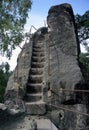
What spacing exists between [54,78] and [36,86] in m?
0.55

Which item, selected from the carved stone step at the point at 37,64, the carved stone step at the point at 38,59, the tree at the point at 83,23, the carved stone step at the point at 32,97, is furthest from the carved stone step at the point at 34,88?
the tree at the point at 83,23

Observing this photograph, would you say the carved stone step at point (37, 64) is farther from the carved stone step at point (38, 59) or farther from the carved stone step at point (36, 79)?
the carved stone step at point (36, 79)

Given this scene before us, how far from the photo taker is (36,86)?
18.4 ft

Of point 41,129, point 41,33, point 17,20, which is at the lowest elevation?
point 41,129

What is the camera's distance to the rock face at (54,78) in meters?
4.80

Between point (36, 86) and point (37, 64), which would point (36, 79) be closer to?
point (36, 86)

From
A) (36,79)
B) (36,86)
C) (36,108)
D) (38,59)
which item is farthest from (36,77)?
(36,108)

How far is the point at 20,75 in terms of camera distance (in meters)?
5.87

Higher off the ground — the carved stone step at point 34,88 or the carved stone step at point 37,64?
the carved stone step at point 37,64

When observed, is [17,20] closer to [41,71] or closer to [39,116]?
[41,71]

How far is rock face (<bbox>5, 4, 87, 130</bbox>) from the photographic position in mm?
4797

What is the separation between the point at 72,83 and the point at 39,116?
2.79 feet

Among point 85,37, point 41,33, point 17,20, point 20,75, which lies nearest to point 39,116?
point 20,75

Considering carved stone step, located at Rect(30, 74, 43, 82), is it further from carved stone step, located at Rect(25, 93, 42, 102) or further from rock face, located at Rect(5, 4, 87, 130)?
carved stone step, located at Rect(25, 93, 42, 102)
